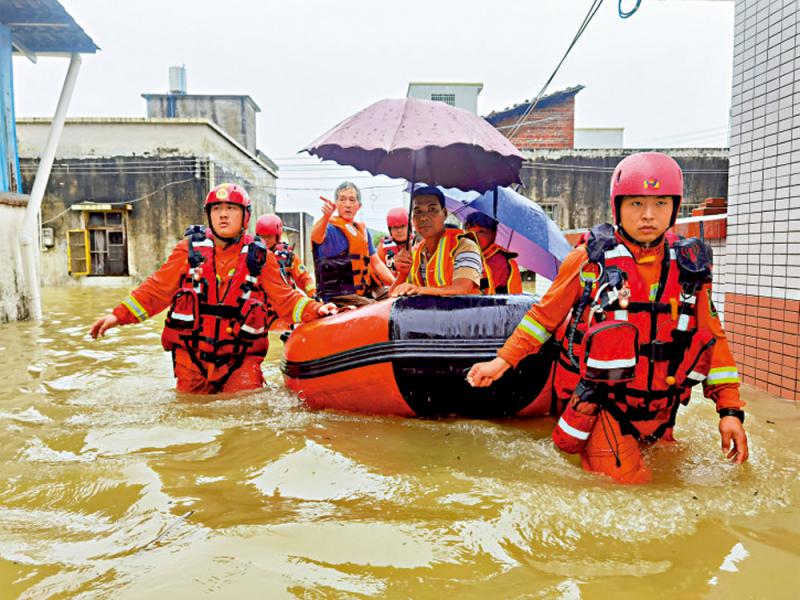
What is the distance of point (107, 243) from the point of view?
63.0 ft

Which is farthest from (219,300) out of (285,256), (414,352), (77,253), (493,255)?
(77,253)

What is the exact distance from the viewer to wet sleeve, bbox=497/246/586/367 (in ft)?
8.90

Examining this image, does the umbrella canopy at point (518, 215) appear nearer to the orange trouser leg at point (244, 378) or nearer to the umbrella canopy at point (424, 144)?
the umbrella canopy at point (424, 144)

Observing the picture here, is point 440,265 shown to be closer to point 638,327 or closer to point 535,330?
point 535,330

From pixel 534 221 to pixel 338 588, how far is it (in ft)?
13.7

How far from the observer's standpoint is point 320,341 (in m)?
3.87

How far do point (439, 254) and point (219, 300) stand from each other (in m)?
1.53

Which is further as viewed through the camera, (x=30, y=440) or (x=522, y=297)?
(x=522, y=297)

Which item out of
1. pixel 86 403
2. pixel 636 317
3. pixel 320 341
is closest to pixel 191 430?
pixel 320 341

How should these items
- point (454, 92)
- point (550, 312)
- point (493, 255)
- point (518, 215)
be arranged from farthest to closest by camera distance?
1. point (454, 92)
2. point (518, 215)
3. point (493, 255)
4. point (550, 312)

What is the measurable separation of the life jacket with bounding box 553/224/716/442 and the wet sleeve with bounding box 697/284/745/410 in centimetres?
3

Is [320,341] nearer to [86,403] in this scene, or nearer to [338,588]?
[86,403]

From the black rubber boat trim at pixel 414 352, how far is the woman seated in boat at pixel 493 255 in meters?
1.47

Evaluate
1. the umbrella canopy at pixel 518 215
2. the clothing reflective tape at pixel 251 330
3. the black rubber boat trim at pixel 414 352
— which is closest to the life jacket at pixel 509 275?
the umbrella canopy at pixel 518 215
